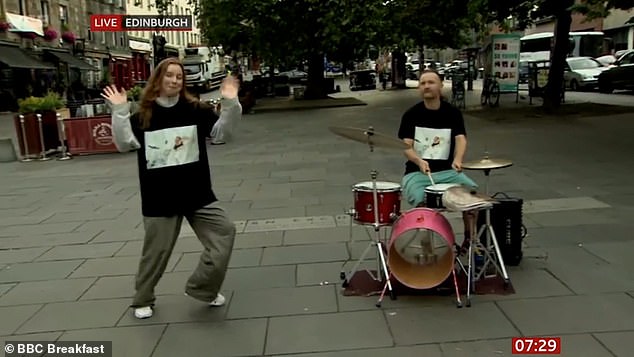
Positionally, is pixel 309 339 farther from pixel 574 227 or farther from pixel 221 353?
pixel 574 227

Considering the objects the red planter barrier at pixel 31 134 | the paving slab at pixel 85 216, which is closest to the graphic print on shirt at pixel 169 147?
the paving slab at pixel 85 216

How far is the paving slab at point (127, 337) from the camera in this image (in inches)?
146

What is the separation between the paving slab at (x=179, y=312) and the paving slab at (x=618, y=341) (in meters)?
2.42

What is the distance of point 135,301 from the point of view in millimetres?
4180

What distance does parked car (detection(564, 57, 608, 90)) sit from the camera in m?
27.5

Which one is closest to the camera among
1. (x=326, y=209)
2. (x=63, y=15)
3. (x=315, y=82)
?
(x=326, y=209)

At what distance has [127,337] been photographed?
3.90m

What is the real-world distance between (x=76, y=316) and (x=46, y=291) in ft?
2.43

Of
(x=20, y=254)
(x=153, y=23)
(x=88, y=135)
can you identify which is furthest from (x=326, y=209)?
(x=88, y=135)

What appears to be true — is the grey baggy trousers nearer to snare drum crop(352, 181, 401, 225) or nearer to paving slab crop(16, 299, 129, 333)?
paving slab crop(16, 299, 129, 333)

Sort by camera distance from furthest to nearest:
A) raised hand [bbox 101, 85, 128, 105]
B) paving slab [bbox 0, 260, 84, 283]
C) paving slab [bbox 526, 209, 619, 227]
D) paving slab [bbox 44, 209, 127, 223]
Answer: paving slab [bbox 44, 209, 127, 223]
paving slab [bbox 526, 209, 619, 227]
paving slab [bbox 0, 260, 84, 283]
raised hand [bbox 101, 85, 128, 105]

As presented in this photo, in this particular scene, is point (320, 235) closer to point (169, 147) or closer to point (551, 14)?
point (169, 147)

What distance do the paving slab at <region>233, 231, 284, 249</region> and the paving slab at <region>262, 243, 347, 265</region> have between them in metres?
0.16

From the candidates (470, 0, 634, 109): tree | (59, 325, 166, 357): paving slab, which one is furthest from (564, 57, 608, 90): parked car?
(59, 325, 166, 357): paving slab
